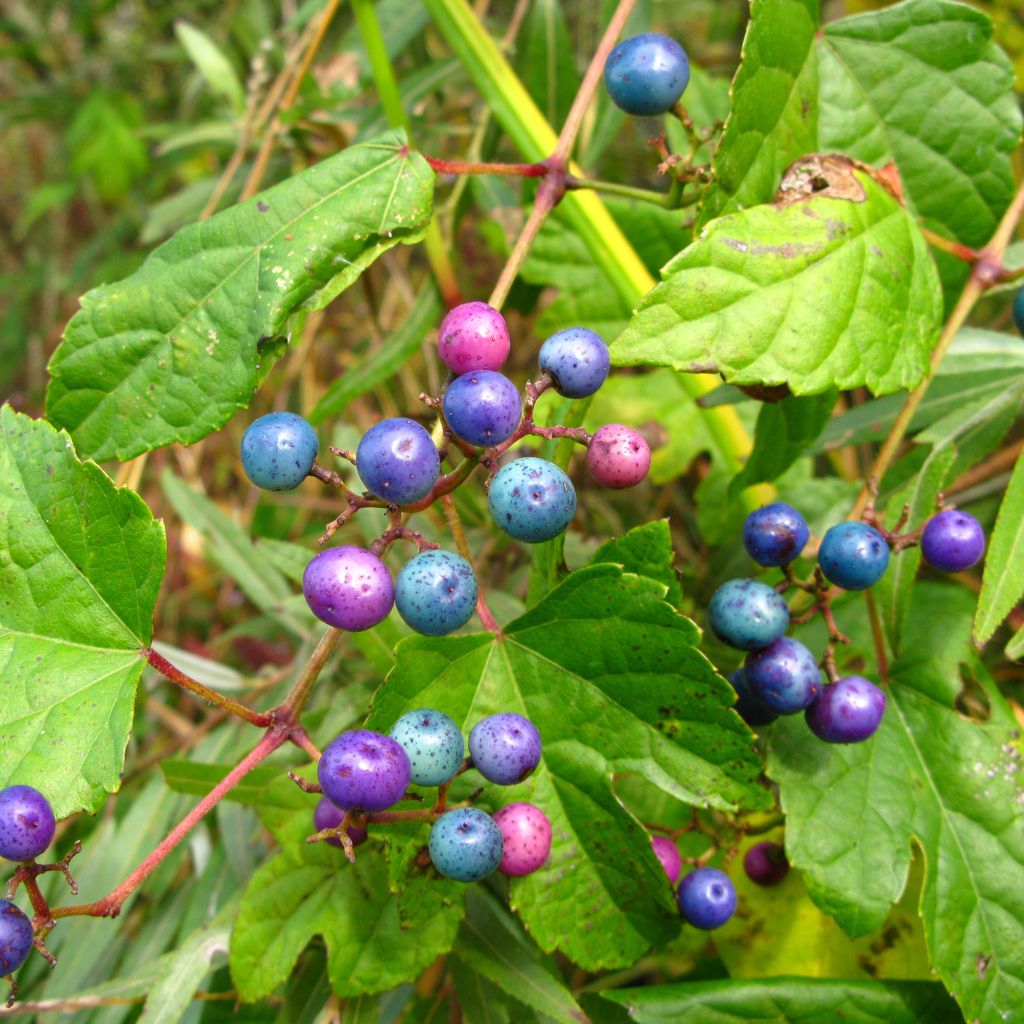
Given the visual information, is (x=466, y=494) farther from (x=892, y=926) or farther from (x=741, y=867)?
(x=892, y=926)

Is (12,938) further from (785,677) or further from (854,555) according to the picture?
(854,555)

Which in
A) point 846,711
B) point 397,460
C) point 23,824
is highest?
point 397,460

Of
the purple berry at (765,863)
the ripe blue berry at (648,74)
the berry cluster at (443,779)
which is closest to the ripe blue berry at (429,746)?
the berry cluster at (443,779)

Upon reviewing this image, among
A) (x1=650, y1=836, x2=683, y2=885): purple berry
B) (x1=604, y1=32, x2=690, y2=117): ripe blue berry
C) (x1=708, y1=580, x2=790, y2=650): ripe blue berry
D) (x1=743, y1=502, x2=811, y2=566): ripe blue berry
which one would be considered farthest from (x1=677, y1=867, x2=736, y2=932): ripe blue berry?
(x1=604, y1=32, x2=690, y2=117): ripe blue berry

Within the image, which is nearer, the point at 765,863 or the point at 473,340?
the point at 473,340

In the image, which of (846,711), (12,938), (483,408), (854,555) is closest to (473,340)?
(483,408)

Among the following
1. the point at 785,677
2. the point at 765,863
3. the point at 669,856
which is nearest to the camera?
the point at 785,677

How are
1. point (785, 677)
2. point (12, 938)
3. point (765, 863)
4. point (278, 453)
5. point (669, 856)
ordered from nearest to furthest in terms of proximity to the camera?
1. point (12, 938)
2. point (278, 453)
3. point (785, 677)
4. point (669, 856)
5. point (765, 863)
